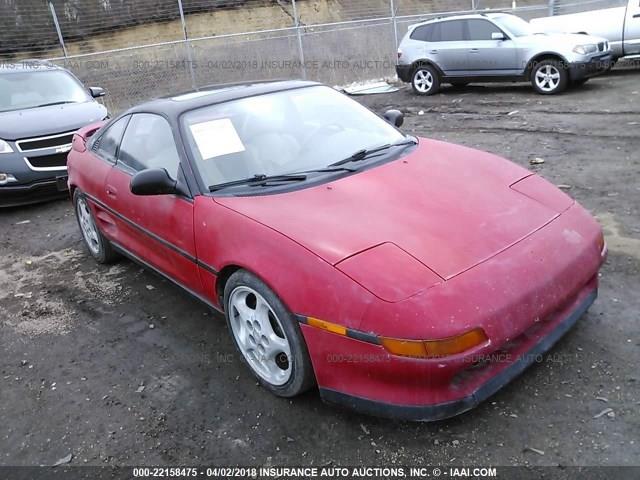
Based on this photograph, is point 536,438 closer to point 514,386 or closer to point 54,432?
point 514,386

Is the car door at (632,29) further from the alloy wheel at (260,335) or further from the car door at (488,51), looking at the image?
the alloy wheel at (260,335)

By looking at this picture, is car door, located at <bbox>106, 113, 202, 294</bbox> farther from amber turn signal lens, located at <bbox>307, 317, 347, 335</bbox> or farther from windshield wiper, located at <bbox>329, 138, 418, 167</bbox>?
amber turn signal lens, located at <bbox>307, 317, 347, 335</bbox>

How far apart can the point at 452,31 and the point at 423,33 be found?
696 millimetres

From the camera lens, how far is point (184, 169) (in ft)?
10.4

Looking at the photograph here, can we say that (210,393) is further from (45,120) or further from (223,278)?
(45,120)

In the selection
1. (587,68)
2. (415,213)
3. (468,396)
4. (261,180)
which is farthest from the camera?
(587,68)

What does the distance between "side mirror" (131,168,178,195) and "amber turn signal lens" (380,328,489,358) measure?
1.63 metres

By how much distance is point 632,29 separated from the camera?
11.0 metres

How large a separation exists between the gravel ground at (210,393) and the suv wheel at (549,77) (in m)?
5.72

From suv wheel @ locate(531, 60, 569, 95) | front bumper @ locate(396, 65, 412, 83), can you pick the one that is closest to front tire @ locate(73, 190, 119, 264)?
suv wheel @ locate(531, 60, 569, 95)

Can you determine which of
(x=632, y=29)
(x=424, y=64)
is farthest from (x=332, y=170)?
(x=632, y=29)

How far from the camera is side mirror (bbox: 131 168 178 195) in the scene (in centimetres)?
306

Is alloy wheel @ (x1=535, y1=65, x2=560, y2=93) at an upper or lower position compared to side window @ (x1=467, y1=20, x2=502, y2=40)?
lower

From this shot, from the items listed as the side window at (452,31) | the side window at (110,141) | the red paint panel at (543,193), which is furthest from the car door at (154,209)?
the side window at (452,31)
